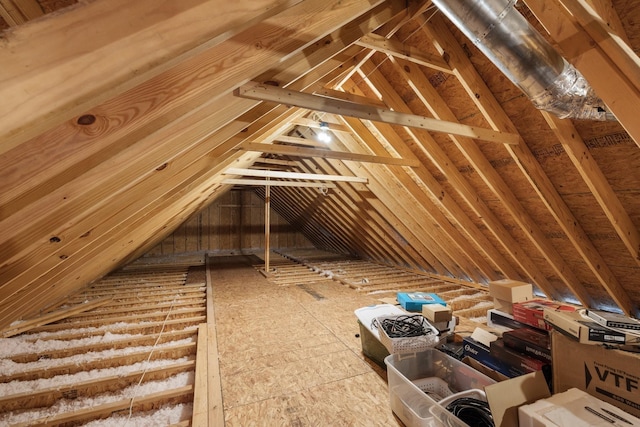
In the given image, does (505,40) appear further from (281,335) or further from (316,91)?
(281,335)

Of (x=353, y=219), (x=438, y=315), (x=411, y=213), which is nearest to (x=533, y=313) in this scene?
(x=438, y=315)

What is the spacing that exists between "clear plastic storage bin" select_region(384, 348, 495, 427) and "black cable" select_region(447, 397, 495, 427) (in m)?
0.14

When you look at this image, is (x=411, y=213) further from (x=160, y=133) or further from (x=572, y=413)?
(x=160, y=133)

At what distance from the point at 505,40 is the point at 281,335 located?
2.95 metres

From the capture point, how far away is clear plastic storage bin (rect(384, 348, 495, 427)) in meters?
1.68

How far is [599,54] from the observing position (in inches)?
50.6

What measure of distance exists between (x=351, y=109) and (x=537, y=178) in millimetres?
1857

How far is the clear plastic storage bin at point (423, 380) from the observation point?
1684 mm

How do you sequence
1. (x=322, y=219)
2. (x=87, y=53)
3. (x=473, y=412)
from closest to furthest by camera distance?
1. (x=87, y=53)
2. (x=473, y=412)
3. (x=322, y=219)

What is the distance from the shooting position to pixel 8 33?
457mm

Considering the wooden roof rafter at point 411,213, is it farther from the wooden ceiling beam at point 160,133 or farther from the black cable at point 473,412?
the black cable at point 473,412

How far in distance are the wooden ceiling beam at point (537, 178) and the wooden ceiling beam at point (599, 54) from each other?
901 mm

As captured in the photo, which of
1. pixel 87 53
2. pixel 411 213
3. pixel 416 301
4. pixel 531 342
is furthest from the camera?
pixel 411 213

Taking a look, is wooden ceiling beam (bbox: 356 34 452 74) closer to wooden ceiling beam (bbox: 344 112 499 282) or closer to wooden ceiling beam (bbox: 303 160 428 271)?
wooden ceiling beam (bbox: 344 112 499 282)
